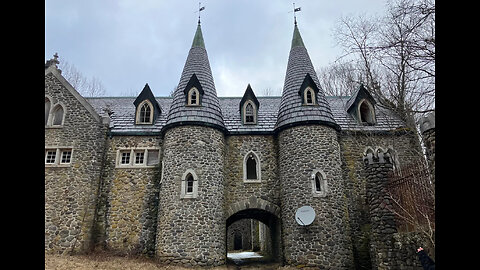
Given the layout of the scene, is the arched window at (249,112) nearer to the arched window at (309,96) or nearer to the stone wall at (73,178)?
the arched window at (309,96)

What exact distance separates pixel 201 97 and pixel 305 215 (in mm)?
7295

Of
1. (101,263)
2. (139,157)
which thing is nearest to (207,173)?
(139,157)

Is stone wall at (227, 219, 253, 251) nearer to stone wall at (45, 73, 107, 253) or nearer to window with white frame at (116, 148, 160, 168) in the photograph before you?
window with white frame at (116, 148, 160, 168)

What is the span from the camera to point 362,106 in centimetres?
1717

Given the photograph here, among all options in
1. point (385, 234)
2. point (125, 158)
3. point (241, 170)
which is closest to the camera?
point (385, 234)

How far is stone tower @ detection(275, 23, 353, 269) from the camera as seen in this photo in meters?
12.6

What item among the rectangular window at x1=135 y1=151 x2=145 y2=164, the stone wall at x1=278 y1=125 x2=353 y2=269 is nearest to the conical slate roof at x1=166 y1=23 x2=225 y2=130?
the rectangular window at x1=135 y1=151 x2=145 y2=164

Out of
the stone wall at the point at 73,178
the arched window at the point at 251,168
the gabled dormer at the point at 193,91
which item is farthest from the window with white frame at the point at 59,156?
the arched window at the point at 251,168

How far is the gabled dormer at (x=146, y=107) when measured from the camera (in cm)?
1623

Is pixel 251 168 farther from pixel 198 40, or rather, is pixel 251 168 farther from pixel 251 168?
pixel 198 40

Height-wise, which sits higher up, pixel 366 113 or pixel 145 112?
pixel 366 113

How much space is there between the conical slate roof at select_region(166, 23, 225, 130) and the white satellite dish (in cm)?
518

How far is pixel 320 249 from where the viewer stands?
493 inches
